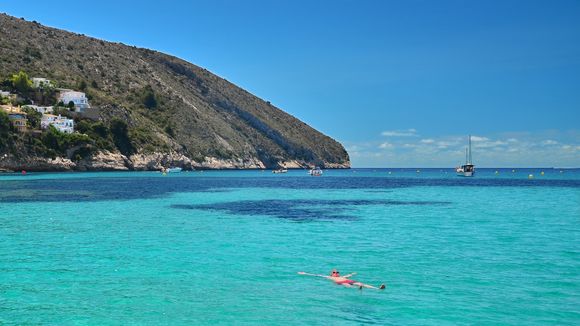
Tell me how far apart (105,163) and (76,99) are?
20.9 m

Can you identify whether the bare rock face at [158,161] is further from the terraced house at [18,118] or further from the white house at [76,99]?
the terraced house at [18,118]

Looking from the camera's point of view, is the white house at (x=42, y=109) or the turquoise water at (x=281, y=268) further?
the white house at (x=42, y=109)

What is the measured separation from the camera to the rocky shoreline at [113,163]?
107688mm

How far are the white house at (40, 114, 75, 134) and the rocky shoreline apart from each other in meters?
7.84

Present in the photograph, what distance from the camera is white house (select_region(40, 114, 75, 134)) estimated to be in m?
117

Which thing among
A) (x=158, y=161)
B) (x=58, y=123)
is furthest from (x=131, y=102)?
(x=58, y=123)

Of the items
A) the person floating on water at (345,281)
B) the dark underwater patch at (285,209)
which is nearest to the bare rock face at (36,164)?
the dark underwater patch at (285,209)

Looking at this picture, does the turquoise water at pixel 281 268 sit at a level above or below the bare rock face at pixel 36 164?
below

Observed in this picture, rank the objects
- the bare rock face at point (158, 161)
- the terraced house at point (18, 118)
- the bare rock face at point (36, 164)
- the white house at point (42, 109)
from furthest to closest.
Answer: the bare rock face at point (158, 161) → the white house at point (42, 109) → the terraced house at point (18, 118) → the bare rock face at point (36, 164)

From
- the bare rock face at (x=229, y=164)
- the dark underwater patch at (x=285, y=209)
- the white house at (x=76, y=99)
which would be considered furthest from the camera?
the bare rock face at (x=229, y=164)

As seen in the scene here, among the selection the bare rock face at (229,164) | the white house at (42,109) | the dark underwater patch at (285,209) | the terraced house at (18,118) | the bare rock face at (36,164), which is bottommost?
the dark underwater patch at (285,209)

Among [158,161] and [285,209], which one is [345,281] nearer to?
[285,209]

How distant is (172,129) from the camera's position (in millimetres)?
157750

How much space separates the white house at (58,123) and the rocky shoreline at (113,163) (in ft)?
25.7
